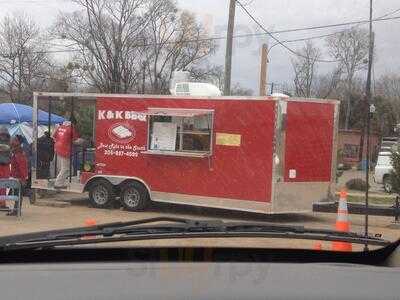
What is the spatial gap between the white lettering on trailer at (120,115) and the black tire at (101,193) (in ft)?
4.93

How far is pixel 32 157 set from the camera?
17328 mm

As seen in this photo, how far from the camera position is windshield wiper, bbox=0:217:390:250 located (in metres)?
2.63

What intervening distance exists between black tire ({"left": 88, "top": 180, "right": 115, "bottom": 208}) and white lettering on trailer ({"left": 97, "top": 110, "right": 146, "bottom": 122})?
1.50 meters

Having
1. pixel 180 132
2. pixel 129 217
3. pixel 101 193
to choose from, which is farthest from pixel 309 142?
pixel 101 193

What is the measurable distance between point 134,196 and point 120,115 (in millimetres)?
1883

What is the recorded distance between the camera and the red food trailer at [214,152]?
13.9 metres

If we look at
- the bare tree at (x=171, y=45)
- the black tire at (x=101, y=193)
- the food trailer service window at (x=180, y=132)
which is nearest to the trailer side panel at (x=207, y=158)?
the food trailer service window at (x=180, y=132)

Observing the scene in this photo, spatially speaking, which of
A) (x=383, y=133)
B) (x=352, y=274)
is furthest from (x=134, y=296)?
(x=383, y=133)

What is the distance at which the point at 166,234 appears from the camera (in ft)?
9.00

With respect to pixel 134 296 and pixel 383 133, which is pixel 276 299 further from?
pixel 383 133

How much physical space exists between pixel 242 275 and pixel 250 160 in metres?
12.2

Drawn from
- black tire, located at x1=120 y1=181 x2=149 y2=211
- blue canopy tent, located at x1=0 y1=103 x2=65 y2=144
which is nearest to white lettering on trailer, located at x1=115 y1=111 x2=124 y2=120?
black tire, located at x1=120 y1=181 x2=149 y2=211

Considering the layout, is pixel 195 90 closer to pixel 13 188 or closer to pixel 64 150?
pixel 64 150

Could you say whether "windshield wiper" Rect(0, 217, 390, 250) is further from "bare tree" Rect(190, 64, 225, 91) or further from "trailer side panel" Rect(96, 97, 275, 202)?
A: "bare tree" Rect(190, 64, 225, 91)
